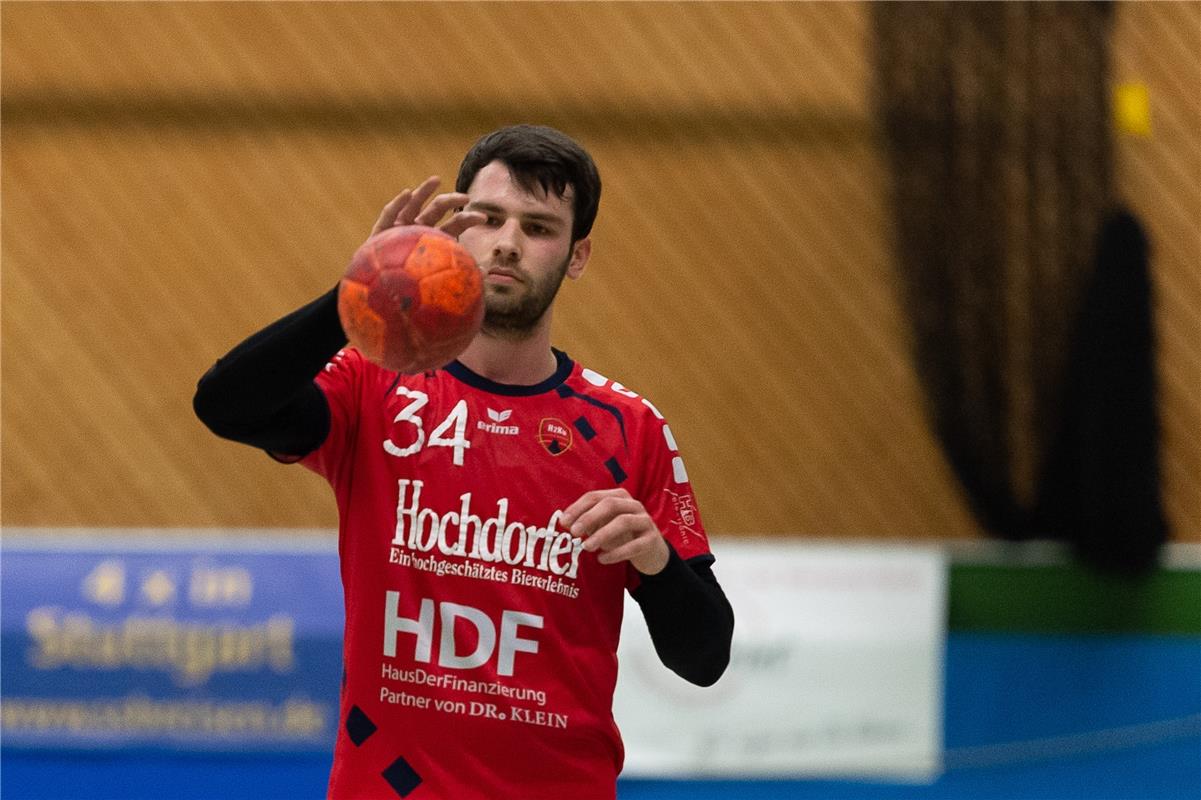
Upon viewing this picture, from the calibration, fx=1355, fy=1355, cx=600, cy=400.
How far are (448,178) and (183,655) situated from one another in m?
2.72

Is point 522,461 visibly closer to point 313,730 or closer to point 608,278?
point 313,730

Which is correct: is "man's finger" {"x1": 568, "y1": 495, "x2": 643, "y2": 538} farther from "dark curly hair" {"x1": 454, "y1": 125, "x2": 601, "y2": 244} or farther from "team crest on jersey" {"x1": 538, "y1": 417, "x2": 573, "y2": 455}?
"dark curly hair" {"x1": 454, "y1": 125, "x2": 601, "y2": 244}

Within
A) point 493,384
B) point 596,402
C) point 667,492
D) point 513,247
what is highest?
point 513,247

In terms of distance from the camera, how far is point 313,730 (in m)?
6.16

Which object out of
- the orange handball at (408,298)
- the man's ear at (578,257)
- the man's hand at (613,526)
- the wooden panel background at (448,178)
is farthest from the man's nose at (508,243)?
the wooden panel background at (448,178)

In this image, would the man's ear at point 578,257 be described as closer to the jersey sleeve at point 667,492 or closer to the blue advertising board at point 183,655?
the jersey sleeve at point 667,492

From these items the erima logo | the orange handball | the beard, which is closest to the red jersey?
the erima logo

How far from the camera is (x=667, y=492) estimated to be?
243cm

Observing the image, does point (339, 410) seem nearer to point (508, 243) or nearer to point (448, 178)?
point (508, 243)

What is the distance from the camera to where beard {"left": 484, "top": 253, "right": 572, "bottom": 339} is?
2.34 m

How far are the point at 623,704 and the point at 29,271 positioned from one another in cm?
397

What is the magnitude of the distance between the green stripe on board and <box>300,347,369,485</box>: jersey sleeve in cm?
485

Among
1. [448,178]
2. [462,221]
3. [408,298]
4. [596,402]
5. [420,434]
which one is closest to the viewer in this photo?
[408,298]

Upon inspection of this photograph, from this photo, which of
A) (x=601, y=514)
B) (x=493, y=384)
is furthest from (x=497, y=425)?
(x=601, y=514)
